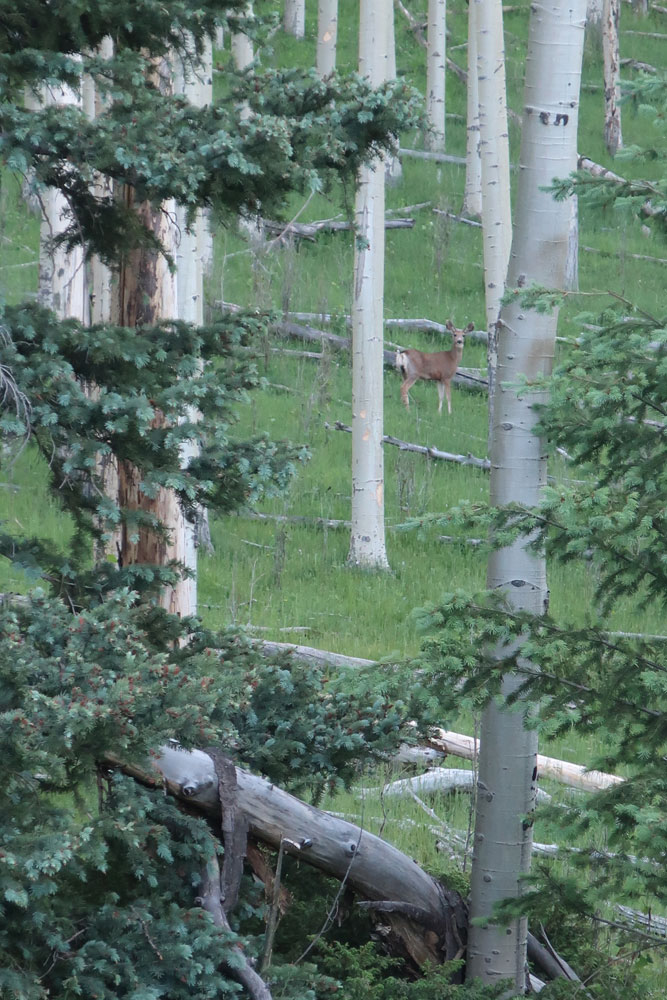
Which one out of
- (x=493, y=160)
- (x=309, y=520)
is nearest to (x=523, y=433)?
(x=493, y=160)

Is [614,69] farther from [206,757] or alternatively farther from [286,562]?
[206,757]

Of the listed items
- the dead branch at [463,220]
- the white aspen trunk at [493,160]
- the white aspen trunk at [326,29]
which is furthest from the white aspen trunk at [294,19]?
the white aspen trunk at [493,160]

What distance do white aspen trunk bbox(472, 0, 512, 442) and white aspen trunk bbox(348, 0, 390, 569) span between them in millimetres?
1035

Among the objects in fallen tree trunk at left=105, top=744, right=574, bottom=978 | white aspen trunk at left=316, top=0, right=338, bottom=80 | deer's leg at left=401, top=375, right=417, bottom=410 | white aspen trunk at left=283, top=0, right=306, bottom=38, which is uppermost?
white aspen trunk at left=283, top=0, right=306, bottom=38

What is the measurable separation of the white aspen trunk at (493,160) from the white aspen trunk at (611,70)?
51.0 ft

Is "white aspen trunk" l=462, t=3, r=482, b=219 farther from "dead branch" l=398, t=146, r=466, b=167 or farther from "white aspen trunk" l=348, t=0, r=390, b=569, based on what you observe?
"white aspen trunk" l=348, t=0, r=390, b=569

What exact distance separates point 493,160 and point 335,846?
7818mm

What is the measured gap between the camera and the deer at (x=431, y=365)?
51.7 feet

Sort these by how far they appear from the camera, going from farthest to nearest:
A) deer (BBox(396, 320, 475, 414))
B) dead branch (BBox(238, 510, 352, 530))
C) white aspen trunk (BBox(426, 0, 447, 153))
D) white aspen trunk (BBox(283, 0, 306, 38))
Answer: white aspen trunk (BBox(283, 0, 306, 38))
white aspen trunk (BBox(426, 0, 447, 153))
deer (BBox(396, 320, 475, 414))
dead branch (BBox(238, 510, 352, 530))

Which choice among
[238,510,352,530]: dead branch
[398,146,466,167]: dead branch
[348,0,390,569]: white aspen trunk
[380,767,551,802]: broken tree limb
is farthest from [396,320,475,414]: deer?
[398,146,466,167]: dead branch

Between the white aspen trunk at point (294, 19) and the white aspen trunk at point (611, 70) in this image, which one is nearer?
the white aspen trunk at point (611, 70)

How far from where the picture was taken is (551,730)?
12.4ft

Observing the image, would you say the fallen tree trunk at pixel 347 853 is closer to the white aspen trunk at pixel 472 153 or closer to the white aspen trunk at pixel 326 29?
the white aspen trunk at pixel 326 29

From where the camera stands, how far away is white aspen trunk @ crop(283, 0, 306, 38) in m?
29.2
